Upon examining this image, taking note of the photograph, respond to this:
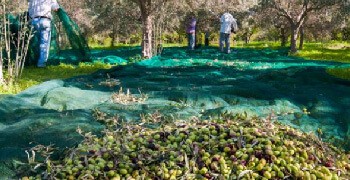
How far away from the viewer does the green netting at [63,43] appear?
13156 mm

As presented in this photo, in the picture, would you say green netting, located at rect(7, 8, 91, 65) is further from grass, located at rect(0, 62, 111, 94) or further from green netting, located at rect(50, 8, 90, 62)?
grass, located at rect(0, 62, 111, 94)

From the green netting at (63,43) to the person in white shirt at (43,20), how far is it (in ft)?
1.78

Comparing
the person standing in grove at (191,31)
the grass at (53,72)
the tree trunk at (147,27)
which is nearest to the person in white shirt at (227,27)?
the person standing in grove at (191,31)

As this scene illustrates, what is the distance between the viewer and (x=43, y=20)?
40.7 feet

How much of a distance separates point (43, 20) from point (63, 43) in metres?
1.75

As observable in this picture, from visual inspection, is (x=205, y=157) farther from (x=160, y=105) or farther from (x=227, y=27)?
(x=227, y=27)

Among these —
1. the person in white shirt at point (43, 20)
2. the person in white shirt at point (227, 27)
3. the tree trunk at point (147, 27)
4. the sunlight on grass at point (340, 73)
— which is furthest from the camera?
the person in white shirt at point (227, 27)

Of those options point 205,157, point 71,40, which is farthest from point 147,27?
point 205,157

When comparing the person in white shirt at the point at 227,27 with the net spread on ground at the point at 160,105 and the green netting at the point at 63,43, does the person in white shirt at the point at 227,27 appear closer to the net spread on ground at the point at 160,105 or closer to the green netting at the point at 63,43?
the green netting at the point at 63,43

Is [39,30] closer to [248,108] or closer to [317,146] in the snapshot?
[248,108]

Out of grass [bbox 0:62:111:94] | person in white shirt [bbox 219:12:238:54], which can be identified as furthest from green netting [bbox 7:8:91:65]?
person in white shirt [bbox 219:12:238:54]

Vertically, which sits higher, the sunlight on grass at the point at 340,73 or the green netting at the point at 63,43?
the green netting at the point at 63,43

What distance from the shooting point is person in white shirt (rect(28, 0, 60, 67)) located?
12.3m

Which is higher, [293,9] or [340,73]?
[293,9]
